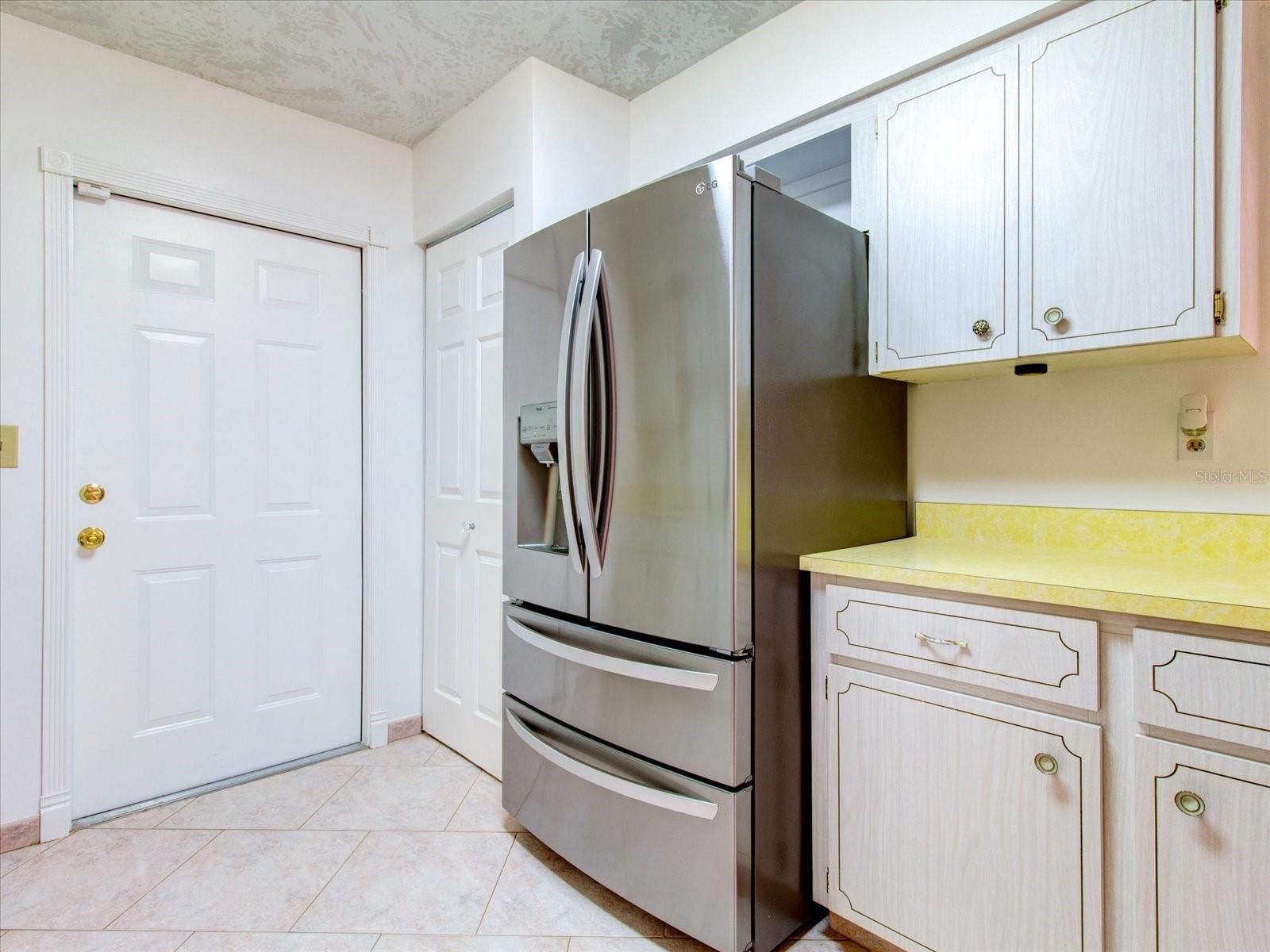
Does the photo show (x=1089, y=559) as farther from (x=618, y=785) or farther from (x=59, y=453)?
Result: (x=59, y=453)

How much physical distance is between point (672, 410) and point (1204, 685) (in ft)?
3.42

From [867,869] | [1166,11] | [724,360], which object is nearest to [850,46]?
[1166,11]

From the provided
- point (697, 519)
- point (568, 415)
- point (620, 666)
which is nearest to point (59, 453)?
point (568, 415)

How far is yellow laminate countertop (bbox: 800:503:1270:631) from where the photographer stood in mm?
1075

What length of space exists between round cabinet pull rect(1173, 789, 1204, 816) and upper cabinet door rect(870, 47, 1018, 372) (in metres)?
0.89

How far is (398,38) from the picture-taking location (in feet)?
6.82

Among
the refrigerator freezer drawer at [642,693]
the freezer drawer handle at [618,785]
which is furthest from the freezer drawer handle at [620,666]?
the freezer drawer handle at [618,785]

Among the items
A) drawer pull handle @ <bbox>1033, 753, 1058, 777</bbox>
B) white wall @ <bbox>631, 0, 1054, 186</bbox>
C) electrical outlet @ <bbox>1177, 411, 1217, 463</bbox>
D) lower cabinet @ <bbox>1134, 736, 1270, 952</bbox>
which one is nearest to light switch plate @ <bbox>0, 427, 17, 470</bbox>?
white wall @ <bbox>631, 0, 1054, 186</bbox>

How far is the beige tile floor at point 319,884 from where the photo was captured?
1604mm

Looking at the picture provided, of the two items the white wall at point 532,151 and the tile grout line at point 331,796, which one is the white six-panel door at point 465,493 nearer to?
the white wall at point 532,151

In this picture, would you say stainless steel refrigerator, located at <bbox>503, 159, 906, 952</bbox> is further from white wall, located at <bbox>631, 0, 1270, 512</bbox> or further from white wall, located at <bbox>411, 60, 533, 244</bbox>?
white wall, located at <bbox>411, 60, 533, 244</bbox>

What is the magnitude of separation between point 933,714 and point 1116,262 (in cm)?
98

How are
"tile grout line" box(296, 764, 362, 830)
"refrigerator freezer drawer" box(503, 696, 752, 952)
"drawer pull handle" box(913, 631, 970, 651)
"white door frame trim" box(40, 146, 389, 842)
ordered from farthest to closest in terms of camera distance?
"tile grout line" box(296, 764, 362, 830) → "white door frame trim" box(40, 146, 389, 842) → "refrigerator freezer drawer" box(503, 696, 752, 952) → "drawer pull handle" box(913, 631, 970, 651)

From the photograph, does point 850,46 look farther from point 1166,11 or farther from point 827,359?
point 827,359
